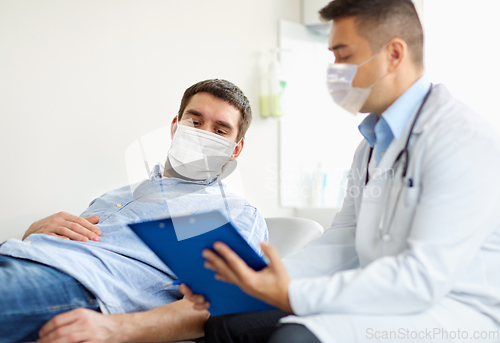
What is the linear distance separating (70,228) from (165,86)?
1015 millimetres

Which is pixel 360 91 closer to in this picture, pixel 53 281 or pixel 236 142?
pixel 236 142

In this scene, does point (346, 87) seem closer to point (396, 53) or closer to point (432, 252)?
point (396, 53)

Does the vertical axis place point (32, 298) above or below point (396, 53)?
below

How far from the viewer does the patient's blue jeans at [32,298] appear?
1064 millimetres

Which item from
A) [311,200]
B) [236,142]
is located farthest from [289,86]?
[236,142]

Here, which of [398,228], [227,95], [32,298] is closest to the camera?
[398,228]

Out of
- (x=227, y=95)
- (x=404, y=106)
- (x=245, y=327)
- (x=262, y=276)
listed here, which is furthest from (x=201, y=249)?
(x=227, y=95)

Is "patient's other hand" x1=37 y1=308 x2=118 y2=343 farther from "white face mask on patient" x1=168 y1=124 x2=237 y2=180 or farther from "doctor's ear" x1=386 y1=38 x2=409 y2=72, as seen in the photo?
"doctor's ear" x1=386 y1=38 x2=409 y2=72

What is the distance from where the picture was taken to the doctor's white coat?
75 centimetres

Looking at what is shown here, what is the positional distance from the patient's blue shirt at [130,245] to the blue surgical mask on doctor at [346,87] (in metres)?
0.52

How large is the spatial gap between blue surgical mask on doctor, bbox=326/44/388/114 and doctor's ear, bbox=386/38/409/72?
0.02m

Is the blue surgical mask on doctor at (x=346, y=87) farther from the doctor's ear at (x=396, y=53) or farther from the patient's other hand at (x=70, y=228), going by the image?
the patient's other hand at (x=70, y=228)

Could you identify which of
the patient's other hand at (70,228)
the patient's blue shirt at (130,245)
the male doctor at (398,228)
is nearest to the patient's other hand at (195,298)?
the male doctor at (398,228)

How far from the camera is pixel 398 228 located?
2.85ft
